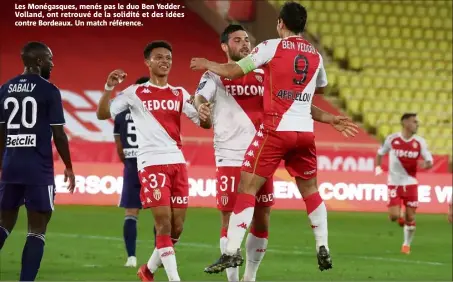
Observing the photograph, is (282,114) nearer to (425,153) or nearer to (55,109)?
(55,109)

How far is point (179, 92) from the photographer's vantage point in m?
9.35

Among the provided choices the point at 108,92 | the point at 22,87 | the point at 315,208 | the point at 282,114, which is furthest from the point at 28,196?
the point at 315,208

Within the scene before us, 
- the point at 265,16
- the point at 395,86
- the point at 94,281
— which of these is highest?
the point at 265,16

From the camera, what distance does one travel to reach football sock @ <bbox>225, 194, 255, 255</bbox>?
26.8 feet

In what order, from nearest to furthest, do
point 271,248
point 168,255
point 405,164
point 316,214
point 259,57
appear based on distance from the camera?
point 259,57 < point 316,214 < point 168,255 < point 271,248 < point 405,164

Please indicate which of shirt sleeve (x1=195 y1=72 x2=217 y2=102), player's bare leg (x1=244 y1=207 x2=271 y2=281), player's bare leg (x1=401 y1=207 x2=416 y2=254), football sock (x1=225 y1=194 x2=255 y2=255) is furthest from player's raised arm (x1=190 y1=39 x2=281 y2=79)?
player's bare leg (x1=401 y1=207 x2=416 y2=254)

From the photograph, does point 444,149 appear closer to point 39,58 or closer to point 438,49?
point 438,49

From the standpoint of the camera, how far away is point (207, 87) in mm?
9188

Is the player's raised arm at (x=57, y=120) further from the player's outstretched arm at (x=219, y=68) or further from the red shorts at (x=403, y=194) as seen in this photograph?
the red shorts at (x=403, y=194)

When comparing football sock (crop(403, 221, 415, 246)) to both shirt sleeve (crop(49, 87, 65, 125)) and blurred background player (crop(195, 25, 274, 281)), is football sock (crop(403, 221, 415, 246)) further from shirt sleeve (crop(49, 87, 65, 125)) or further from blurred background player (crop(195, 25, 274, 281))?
shirt sleeve (crop(49, 87, 65, 125))

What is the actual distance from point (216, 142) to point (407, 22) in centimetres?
2189

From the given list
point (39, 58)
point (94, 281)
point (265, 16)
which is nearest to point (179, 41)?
point (265, 16)

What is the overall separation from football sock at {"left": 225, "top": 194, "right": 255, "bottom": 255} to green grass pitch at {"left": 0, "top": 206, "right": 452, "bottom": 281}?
10.3 ft

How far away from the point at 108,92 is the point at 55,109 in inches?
21.2
